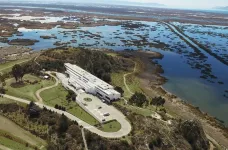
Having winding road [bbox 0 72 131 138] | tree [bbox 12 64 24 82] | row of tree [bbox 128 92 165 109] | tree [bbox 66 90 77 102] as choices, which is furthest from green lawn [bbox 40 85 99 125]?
row of tree [bbox 128 92 165 109]

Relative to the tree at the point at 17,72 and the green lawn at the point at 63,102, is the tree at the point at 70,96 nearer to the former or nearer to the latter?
the green lawn at the point at 63,102

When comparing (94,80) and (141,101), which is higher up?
(94,80)

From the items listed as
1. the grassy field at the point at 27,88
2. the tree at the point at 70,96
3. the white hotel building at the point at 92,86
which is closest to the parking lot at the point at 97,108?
the tree at the point at 70,96

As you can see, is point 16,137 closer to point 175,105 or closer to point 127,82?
point 175,105

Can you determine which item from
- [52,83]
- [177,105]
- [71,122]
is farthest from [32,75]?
[177,105]

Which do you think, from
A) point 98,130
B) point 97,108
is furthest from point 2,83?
point 98,130

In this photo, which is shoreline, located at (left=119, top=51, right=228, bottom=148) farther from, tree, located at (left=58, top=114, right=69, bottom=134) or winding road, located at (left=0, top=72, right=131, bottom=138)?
tree, located at (left=58, top=114, right=69, bottom=134)

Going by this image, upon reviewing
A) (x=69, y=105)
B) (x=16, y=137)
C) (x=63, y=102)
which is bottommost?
(x=16, y=137)
